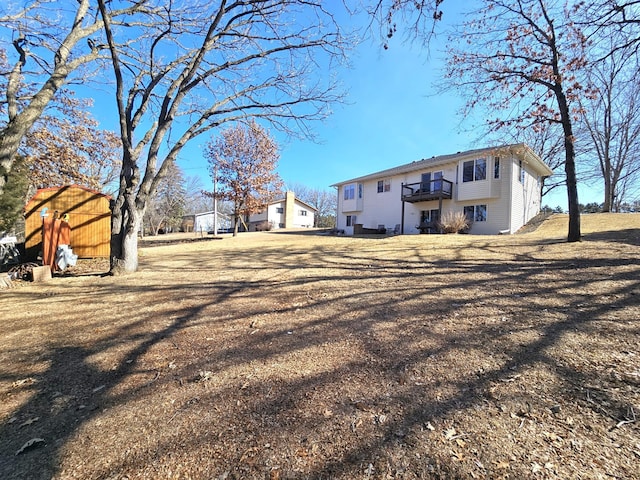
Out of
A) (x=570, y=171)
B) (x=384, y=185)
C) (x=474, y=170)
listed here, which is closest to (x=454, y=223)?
(x=474, y=170)

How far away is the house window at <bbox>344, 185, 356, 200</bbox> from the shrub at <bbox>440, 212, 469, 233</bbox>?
995cm

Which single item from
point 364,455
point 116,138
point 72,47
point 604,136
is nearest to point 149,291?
point 364,455

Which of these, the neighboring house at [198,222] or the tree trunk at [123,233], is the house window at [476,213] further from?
the neighboring house at [198,222]

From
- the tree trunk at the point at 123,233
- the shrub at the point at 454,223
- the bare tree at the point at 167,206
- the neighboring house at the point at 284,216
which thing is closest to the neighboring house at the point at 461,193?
the shrub at the point at 454,223

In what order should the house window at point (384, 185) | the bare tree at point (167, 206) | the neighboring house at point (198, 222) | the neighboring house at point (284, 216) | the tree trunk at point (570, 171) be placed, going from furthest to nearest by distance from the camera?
1. the neighboring house at point (198, 222)
2. the neighboring house at point (284, 216)
3. the bare tree at point (167, 206)
4. the house window at point (384, 185)
5. the tree trunk at point (570, 171)

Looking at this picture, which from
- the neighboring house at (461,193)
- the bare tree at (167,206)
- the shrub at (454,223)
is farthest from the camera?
the bare tree at (167,206)

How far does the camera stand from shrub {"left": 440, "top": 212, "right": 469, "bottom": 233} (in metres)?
16.4

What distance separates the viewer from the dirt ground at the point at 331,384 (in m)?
1.68

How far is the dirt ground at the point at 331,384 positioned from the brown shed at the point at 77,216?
6896 millimetres

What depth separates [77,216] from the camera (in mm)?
10688

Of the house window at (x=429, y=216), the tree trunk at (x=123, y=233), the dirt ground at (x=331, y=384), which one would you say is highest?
the house window at (x=429, y=216)

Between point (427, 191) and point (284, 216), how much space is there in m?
26.3

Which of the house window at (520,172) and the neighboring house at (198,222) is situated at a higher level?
the house window at (520,172)

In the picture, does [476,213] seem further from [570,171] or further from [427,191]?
[570,171]
